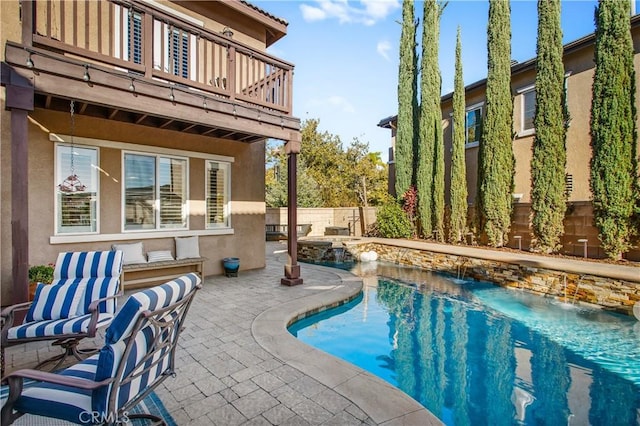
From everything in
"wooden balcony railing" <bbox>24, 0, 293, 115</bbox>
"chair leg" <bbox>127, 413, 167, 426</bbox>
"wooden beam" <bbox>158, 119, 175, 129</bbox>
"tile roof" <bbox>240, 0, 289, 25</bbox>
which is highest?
"tile roof" <bbox>240, 0, 289, 25</bbox>

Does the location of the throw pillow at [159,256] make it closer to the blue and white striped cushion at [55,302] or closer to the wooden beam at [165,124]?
A: the wooden beam at [165,124]

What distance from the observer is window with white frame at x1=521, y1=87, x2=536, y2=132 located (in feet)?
41.6

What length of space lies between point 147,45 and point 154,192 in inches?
136

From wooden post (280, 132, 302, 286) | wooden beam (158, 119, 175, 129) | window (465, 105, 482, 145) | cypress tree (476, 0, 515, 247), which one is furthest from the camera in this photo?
window (465, 105, 482, 145)

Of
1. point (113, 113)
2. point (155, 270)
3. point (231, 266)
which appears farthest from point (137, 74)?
point (231, 266)

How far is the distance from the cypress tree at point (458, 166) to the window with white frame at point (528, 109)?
7.17ft

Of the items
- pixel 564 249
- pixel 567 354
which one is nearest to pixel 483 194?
pixel 564 249

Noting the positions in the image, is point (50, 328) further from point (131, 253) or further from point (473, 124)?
point (473, 124)

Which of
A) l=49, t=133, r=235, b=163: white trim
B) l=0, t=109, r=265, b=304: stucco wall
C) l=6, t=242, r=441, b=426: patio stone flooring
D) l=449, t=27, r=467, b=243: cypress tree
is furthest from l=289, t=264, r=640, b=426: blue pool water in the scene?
l=449, t=27, r=467, b=243: cypress tree

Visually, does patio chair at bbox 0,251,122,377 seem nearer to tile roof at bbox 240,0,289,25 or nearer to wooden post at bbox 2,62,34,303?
wooden post at bbox 2,62,34,303

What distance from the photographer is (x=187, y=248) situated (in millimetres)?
8047

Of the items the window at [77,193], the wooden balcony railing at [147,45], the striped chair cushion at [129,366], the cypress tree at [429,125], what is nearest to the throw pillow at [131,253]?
the window at [77,193]

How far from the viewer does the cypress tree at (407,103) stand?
15.8 m

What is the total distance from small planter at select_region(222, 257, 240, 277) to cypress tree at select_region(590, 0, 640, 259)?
1019 cm
